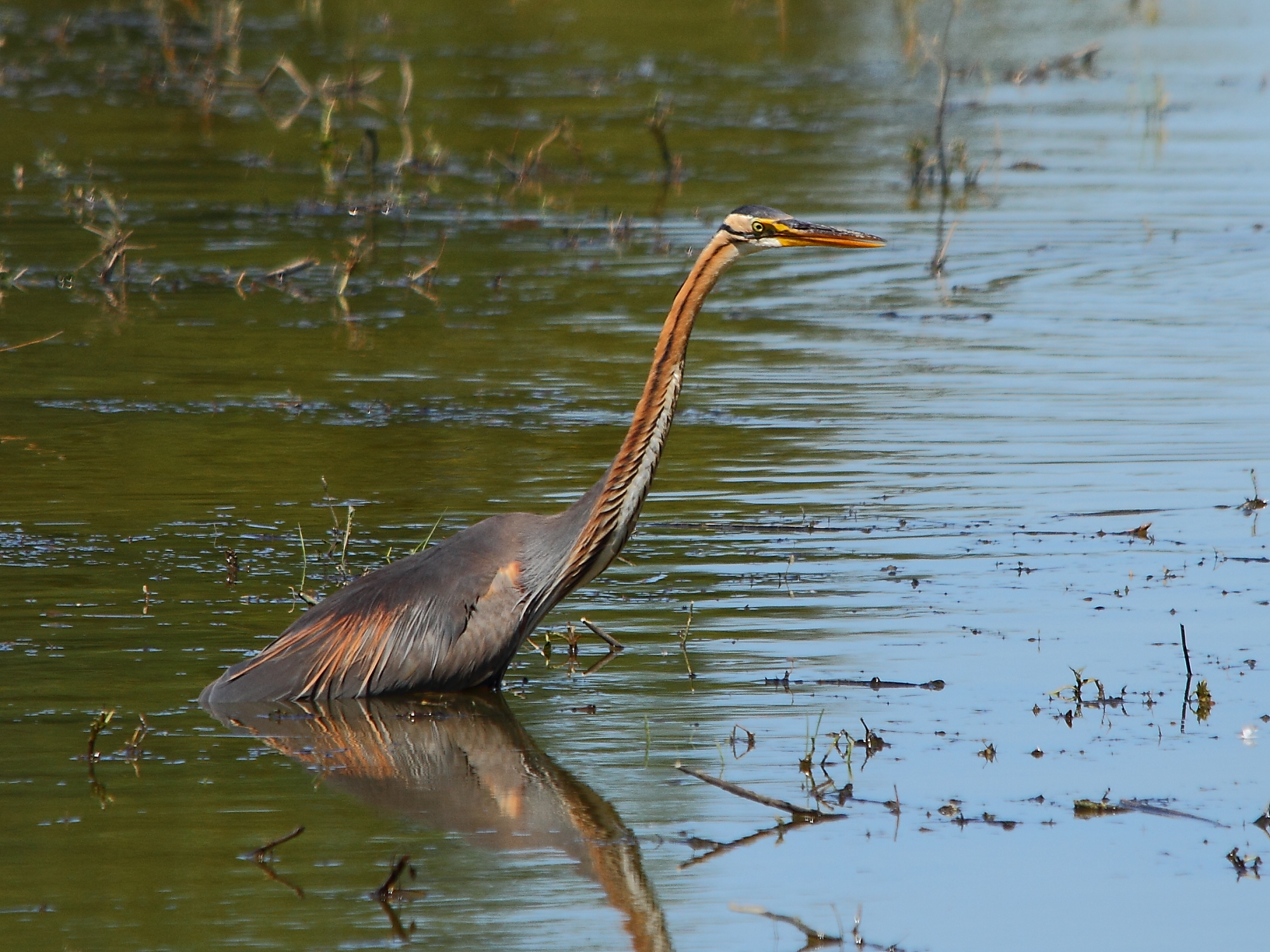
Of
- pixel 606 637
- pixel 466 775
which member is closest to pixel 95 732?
pixel 466 775

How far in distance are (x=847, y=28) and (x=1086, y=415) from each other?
1948 centimetres

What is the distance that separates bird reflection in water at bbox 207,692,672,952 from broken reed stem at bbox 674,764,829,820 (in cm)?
30

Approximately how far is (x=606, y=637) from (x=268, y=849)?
205cm

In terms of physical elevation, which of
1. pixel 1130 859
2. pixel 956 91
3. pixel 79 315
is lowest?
pixel 1130 859

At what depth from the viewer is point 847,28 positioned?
96.5 ft

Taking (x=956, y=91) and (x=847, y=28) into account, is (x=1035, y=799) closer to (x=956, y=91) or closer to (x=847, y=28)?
(x=956, y=91)

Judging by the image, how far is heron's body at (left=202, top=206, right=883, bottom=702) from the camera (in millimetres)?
6809

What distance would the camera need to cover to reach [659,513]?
919cm

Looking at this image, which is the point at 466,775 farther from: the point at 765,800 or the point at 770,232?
the point at 770,232

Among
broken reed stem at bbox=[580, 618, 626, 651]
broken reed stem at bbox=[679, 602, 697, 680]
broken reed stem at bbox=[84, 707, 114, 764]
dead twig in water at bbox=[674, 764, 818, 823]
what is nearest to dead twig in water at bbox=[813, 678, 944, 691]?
broken reed stem at bbox=[679, 602, 697, 680]

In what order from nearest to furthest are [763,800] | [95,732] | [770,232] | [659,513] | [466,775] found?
[763,800] → [95,732] → [466,775] → [770,232] → [659,513]

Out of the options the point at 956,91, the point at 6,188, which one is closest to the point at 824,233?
the point at 6,188

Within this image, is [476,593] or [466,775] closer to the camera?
[466,775]

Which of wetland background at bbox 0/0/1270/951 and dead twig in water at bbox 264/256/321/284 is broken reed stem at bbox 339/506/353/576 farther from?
dead twig in water at bbox 264/256/321/284
